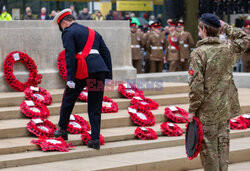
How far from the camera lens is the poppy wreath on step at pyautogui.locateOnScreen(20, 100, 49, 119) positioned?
7.91 metres

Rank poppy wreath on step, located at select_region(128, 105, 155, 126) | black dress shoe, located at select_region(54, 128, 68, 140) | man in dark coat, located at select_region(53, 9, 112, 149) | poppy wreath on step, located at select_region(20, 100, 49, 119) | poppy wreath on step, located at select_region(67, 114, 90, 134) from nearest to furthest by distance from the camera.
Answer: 1. man in dark coat, located at select_region(53, 9, 112, 149)
2. black dress shoe, located at select_region(54, 128, 68, 140)
3. poppy wreath on step, located at select_region(67, 114, 90, 134)
4. poppy wreath on step, located at select_region(20, 100, 49, 119)
5. poppy wreath on step, located at select_region(128, 105, 155, 126)

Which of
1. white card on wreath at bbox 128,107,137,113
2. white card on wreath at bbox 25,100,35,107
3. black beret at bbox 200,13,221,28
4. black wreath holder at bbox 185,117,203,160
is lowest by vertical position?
white card on wreath at bbox 128,107,137,113

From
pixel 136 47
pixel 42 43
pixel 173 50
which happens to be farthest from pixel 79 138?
pixel 173 50

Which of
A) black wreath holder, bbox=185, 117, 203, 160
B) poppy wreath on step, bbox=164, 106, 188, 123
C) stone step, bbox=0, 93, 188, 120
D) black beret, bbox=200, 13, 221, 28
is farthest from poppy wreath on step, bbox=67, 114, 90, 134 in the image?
black beret, bbox=200, 13, 221, 28

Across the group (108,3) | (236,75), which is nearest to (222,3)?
(108,3)

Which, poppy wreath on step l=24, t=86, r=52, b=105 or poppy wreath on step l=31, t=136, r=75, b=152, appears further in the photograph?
poppy wreath on step l=24, t=86, r=52, b=105

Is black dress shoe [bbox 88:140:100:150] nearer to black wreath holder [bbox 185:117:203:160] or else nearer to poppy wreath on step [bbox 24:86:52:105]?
poppy wreath on step [bbox 24:86:52:105]

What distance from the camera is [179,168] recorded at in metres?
6.90

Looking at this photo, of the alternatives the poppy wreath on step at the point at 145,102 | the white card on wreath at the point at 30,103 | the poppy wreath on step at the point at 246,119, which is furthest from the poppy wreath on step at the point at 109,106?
the poppy wreath on step at the point at 246,119

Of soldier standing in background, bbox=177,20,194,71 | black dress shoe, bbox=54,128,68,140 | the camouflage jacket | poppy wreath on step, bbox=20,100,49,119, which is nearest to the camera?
the camouflage jacket

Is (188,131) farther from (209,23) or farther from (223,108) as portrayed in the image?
(209,23)

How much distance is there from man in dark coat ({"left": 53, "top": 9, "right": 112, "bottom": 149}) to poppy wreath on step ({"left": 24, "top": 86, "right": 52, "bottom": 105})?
145cm

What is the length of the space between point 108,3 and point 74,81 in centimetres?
1840

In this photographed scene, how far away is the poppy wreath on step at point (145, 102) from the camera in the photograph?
8836mm
